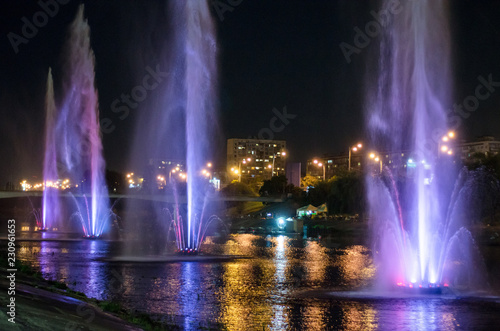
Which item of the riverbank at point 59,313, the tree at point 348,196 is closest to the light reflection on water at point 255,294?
the riverbank at point 59,313

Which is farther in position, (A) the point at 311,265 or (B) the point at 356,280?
(A) the point at 311,265

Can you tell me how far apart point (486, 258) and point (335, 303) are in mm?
22916

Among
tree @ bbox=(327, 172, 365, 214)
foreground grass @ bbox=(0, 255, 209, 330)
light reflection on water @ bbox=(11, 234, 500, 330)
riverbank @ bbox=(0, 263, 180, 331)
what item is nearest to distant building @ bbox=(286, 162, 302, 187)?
tree @ bbox=(327, 172, 365, 214)

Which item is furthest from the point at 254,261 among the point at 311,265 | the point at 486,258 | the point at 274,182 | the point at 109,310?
the point at 274,182

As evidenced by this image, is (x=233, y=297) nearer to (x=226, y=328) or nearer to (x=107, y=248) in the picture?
(x=226, y=328)

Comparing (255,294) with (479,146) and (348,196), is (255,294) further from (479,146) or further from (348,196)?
(479,146)

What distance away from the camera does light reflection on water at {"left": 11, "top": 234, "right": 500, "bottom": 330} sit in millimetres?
17953

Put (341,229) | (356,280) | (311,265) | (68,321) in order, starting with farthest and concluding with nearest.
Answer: (341,229) → (311,265) → (356,280) → (68,321)

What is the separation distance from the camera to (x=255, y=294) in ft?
74.8

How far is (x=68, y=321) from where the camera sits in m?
13.3

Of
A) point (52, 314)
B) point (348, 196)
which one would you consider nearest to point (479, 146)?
point (348, 196)

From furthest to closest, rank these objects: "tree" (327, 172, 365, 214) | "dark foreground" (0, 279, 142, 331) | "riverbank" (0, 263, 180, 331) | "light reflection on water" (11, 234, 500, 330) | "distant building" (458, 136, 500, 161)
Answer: "distant building" (458, 136, 500, 161) → "tree" (327, 172, 365, 214) → "light reflection on water" (11, 234, 500, 330) → "riverbank" (0, 263, 180, 331) → "dark foreground" (0, 279, 142, 331)

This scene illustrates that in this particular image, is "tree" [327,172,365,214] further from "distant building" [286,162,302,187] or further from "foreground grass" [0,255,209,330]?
"foreground grass" [0,255,209,330]

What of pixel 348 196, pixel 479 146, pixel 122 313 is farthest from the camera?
pixel 479 146
